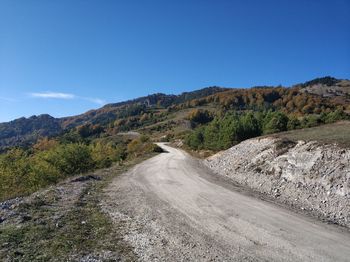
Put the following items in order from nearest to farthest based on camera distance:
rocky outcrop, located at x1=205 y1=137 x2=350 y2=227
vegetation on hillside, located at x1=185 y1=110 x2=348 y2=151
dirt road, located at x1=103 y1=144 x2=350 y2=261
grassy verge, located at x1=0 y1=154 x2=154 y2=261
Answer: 1. grassy verge, located at x1=0 y1=154 x2=154 y2=261
2. dirt road, located at x1=103 y1=144 x2=350 y2=261
3. rocky outcrop, located at x1=205 y1=137 x2=350 y2=227
4. vegetation on hillside, located at x1=185 y1=110 x2=348 y2=151

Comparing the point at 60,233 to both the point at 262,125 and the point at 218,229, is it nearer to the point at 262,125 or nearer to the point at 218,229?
the point at 218,229

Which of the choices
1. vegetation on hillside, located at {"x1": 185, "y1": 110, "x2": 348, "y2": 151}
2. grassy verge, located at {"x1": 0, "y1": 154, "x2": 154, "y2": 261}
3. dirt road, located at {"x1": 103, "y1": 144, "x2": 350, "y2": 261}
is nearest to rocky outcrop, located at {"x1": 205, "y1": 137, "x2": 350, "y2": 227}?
dirt road, located at {"x1": 103, "y1": 144, "x2": 350, "y2": 261}

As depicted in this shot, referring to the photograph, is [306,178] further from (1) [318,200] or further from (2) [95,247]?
(2) [95,247]

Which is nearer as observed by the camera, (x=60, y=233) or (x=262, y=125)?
(x=60, y=233)

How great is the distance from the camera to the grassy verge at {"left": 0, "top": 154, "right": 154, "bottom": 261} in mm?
10617

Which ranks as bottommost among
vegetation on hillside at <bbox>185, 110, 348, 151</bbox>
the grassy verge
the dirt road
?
the dirt road

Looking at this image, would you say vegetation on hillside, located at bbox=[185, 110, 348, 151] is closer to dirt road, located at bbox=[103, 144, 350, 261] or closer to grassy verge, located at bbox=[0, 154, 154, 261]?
dirt road, located at bbox=[103, 144, 350, 261]

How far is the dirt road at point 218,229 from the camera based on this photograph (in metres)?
10.9

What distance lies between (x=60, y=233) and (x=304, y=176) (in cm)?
1493

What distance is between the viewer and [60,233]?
1280cm

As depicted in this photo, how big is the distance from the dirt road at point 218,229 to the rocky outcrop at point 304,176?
6.43 feet

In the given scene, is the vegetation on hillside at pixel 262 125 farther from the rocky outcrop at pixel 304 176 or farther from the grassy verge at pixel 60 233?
the grassy verge at pixel 60 233

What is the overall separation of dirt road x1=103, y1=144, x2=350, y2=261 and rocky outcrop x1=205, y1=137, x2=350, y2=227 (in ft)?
6.43

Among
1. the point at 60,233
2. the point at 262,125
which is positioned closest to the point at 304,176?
the point at 60,233
